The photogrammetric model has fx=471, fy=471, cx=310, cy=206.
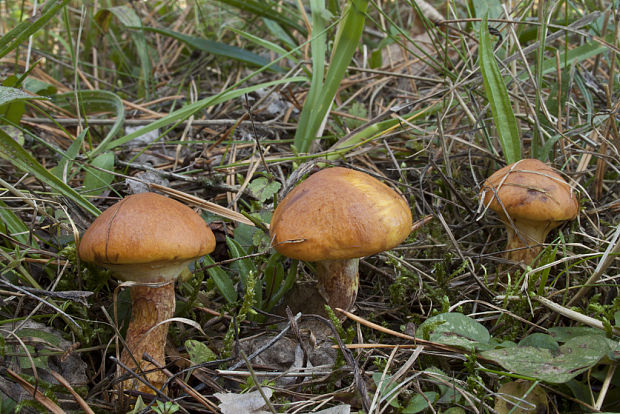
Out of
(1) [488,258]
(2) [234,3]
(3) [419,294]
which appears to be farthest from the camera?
(2) [234,3]

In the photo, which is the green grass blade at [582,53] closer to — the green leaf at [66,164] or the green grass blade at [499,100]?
the green grass blade at [499,100]

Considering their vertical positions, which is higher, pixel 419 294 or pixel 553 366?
pixel 553 366

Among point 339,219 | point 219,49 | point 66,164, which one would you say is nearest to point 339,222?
point 339,219

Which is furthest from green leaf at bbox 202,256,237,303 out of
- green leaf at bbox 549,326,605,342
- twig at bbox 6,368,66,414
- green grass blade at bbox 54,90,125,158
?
green grass blade at bbox 54,90,125,158

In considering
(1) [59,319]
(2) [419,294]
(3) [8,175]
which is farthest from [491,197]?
(3) [8,175]

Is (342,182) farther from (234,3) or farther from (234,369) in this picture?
(234,3)

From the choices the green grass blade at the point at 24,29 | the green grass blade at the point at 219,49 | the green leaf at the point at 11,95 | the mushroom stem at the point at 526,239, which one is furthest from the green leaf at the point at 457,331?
the green grass blade at the point at 219,49
